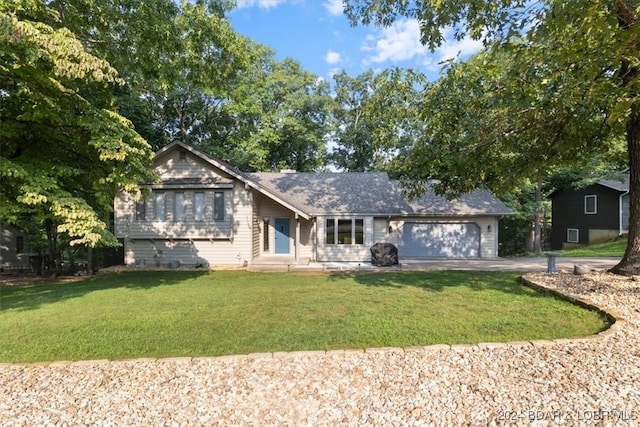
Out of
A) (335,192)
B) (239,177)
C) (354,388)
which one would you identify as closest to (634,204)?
(354,388)

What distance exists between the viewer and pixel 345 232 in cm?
1619

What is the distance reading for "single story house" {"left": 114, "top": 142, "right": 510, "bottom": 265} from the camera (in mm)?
14516

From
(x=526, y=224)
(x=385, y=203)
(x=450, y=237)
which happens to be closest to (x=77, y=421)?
(x=385, y=203)

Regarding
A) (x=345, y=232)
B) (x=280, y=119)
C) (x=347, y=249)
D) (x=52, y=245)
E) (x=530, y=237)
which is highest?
(x=280, y=119)

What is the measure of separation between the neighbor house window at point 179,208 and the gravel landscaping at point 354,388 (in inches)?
421

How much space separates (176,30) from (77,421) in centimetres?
1015

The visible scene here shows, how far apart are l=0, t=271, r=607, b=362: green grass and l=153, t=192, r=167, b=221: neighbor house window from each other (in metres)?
4.74

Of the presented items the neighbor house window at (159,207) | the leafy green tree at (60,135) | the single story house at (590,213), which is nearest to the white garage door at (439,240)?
the neighbor house window at (159,207)

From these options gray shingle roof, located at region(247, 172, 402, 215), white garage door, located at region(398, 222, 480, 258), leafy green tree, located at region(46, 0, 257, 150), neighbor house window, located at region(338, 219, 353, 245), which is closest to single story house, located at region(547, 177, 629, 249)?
white garage door, located at region(398, 222, 480, 258)

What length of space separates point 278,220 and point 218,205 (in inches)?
129

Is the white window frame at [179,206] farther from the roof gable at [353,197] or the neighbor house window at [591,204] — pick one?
the neighbor house window at [591,204]

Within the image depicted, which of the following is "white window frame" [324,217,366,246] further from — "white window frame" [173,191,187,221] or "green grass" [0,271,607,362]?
"white window frame" [173,191,187,221]

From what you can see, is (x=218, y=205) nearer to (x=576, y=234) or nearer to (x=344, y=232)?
(x=344, y=232)

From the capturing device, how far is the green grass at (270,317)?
5.05 meters
